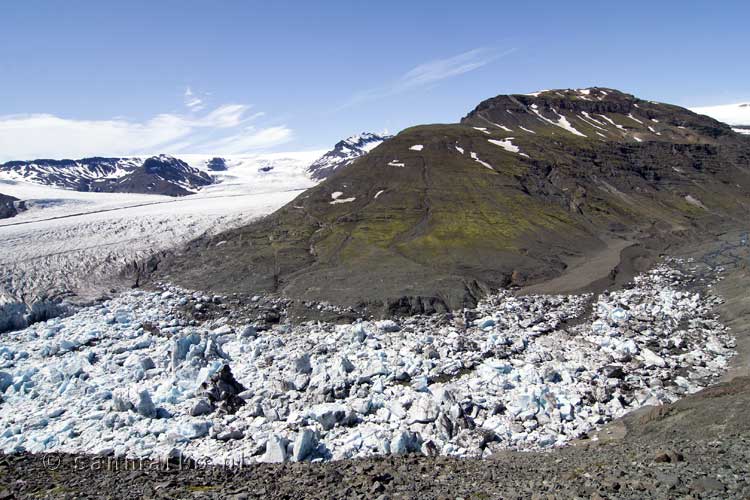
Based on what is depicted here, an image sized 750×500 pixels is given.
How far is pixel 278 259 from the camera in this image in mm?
58219

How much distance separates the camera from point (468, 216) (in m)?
70.2

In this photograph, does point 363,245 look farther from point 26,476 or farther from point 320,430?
point 26,476

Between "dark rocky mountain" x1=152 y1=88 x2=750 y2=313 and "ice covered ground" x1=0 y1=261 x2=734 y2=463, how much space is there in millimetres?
9672

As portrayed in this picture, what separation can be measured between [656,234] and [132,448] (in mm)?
74223

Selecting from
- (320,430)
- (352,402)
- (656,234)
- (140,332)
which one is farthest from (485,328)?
(656,234)

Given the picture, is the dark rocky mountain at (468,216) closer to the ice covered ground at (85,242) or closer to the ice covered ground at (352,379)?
the ice covered ground at (85,242)

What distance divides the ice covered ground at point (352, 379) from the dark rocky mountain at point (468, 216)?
31.7 ft

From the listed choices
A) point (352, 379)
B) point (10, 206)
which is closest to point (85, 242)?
point (10, 206)

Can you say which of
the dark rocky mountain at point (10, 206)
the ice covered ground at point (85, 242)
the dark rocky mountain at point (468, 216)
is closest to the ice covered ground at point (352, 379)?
the ice covered ground at point (85, 242)

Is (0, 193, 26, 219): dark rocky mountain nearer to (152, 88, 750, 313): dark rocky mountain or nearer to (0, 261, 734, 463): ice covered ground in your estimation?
(152, 88, 750, 313): dark rocky mountain

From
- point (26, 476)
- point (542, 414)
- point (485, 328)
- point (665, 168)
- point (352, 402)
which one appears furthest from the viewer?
point (665, 168)

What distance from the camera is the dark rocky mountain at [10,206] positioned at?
91.4 metres

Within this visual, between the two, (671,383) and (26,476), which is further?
(671,383)

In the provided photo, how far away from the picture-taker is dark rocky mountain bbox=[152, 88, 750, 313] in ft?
170
